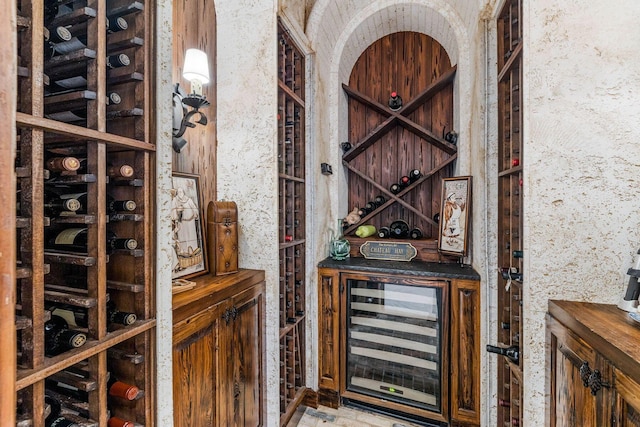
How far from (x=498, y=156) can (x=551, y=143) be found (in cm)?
50

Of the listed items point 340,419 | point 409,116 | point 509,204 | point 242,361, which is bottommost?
point 340,419

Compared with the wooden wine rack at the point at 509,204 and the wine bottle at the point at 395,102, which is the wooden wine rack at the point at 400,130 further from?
the wooden wine rack at the point at 509,204

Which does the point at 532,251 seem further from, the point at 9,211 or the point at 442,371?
the point at 9,211

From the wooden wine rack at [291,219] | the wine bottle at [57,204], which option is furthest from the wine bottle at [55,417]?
the wooden wine rack at [291,219]

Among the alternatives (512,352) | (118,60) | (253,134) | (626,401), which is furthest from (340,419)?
(118,60)

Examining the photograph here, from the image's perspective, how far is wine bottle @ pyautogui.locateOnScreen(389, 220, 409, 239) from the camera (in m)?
2.65

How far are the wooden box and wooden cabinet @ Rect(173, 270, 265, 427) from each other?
7 centimetres

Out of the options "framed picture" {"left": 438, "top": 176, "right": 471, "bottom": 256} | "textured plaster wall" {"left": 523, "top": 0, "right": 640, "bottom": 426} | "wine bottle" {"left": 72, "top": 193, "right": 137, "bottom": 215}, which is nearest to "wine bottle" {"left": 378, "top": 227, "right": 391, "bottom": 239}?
"framed picture" {"left": 438, "top": 176, "right": 471, "bottom": 256}

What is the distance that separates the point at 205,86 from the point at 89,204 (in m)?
1.31

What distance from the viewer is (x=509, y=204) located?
1595 millimetres

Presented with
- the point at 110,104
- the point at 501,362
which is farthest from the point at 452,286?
the point at 110,104

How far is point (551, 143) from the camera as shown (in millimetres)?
1198

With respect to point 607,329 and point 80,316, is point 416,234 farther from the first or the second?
point 80,316

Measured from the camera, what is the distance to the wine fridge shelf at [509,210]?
143cm
